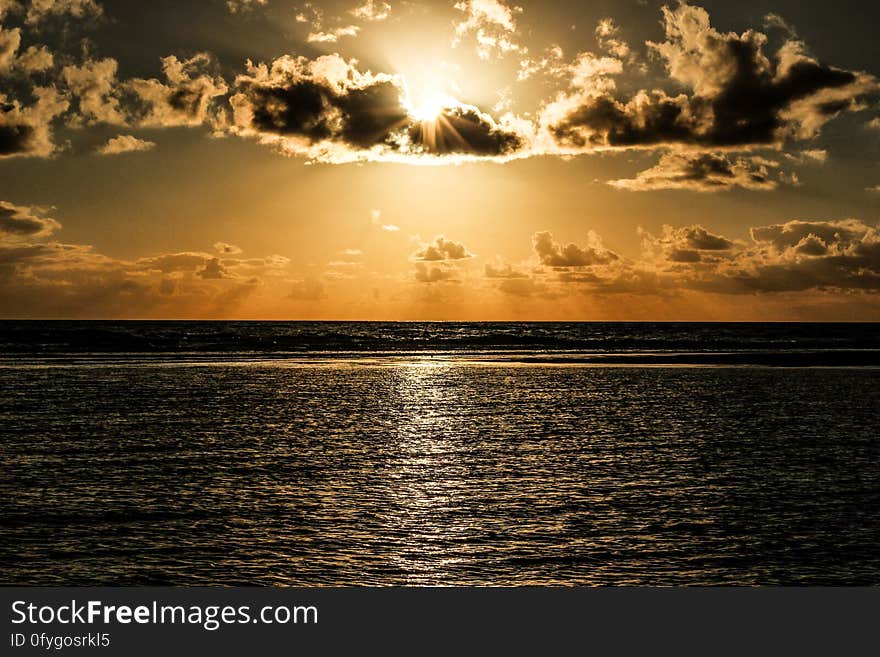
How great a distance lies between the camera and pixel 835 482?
2414 cm

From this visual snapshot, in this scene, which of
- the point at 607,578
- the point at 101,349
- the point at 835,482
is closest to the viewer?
the point at 607,578

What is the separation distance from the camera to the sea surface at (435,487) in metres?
16.4

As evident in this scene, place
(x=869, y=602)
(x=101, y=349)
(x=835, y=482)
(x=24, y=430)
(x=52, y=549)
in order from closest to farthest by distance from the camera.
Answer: (x=869, y=602), (x=52, y=549), (x=835, y=482), (x=24, y=430), (x=101, y=349)

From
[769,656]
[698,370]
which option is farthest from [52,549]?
[698,370]

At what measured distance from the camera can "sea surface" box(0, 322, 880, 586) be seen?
1638 centimetres

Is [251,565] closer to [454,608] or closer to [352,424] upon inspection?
[454,608]

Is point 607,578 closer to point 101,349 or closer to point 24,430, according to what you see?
point 24,430

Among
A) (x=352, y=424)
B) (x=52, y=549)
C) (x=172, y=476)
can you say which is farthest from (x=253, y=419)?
(x=52, y=549)

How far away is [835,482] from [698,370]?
51.6 meters

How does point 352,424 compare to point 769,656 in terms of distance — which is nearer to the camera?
point 769,656

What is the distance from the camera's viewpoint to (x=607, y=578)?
51.6 ft

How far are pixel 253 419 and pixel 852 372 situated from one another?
5425cm

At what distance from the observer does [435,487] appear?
77.1ft

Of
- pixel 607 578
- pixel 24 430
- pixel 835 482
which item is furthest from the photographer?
pixel 24 430
